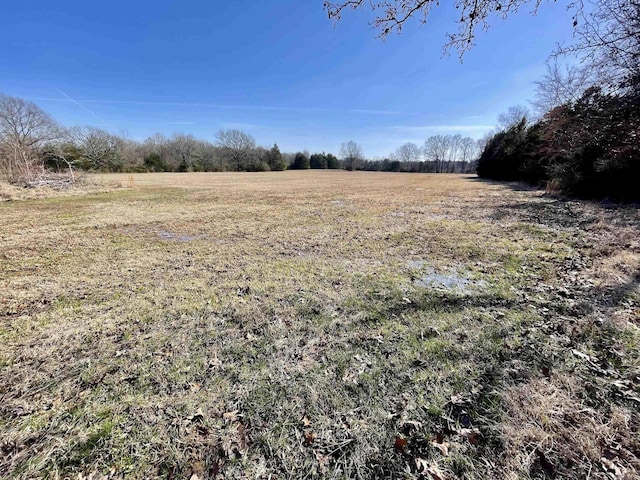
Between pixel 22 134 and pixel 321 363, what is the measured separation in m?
32.4

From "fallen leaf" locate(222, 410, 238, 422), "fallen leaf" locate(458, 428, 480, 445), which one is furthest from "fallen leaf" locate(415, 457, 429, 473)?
"fallen leaf" locate(222, 410, 238, 422)

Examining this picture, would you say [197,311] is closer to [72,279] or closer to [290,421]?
[290,421]

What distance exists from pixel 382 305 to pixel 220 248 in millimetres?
4172

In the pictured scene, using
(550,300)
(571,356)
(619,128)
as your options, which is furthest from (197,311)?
(619,128)

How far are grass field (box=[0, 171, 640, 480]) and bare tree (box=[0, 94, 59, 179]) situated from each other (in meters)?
17.5

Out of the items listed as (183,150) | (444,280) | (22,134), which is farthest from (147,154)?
(444,280)

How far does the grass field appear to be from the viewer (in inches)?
68.9

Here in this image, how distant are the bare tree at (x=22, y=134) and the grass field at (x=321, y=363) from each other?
17500 mm

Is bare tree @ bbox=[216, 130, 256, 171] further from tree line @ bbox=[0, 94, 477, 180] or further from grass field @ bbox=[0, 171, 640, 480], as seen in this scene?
grass field @ bbox=[0, 171, 640, 480]

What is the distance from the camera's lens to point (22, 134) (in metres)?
21.1

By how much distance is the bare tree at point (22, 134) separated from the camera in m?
16.3

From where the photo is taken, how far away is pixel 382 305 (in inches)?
144

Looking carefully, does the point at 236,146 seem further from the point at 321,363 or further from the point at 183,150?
the point at 321,363

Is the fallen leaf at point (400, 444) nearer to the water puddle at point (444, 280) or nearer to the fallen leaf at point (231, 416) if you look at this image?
the fallen leaf at point (231, 416)
